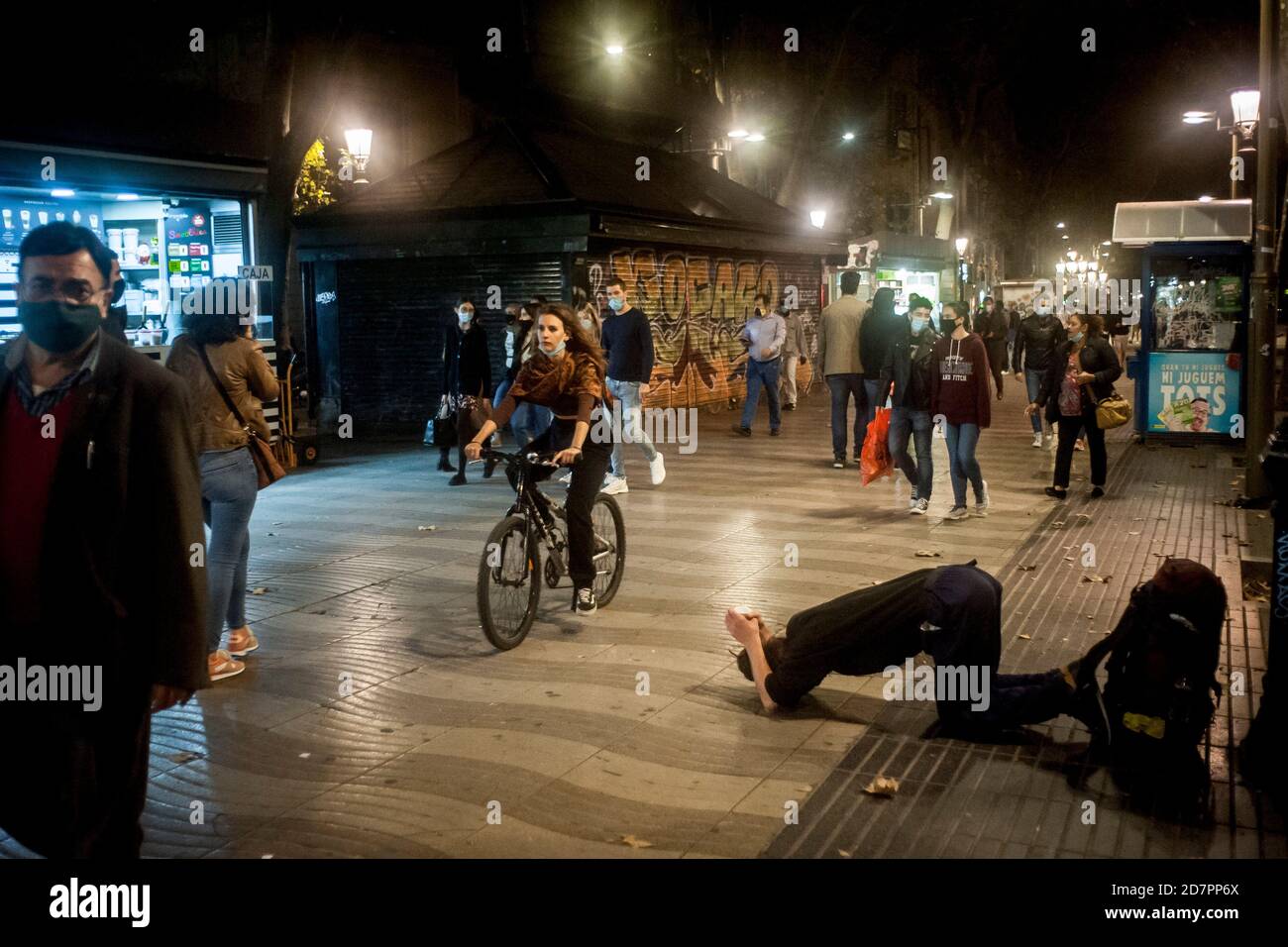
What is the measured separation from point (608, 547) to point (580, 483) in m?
0.68

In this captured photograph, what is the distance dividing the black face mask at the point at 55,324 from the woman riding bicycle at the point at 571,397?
4.15 m

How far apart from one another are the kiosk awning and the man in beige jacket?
393 cm

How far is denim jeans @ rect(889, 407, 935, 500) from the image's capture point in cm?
1120

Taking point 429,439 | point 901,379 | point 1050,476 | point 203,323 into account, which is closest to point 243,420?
point 203,323

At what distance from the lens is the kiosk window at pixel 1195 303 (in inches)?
625

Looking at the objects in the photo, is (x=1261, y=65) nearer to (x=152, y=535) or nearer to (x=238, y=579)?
(x=238, y=579)

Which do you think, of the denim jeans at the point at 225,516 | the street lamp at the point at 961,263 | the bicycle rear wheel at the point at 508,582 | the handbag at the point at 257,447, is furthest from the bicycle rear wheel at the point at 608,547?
the street lamp at the point at 961,263

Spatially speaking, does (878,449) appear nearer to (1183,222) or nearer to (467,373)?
(467,373)

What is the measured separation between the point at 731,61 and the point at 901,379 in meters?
19.9

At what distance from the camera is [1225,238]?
15562mm

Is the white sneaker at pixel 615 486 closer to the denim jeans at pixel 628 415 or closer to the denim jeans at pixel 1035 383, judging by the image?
the denim jeans at pixel 628 415

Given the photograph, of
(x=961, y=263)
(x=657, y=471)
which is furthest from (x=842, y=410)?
(x=961, y=263)

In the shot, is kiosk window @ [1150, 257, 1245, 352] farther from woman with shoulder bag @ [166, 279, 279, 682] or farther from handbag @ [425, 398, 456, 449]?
woman with shoulder bag @ [166, 279, 279, 682]

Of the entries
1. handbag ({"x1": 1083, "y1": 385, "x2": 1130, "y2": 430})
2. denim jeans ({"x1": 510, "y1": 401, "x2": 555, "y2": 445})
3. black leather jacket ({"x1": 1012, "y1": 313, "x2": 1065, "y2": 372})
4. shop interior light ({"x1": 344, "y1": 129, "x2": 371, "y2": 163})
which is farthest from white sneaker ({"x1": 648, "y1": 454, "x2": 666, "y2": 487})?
shop interior light ({"x1": 344, "y1": 129, "x2": 371, "y2": 163})
